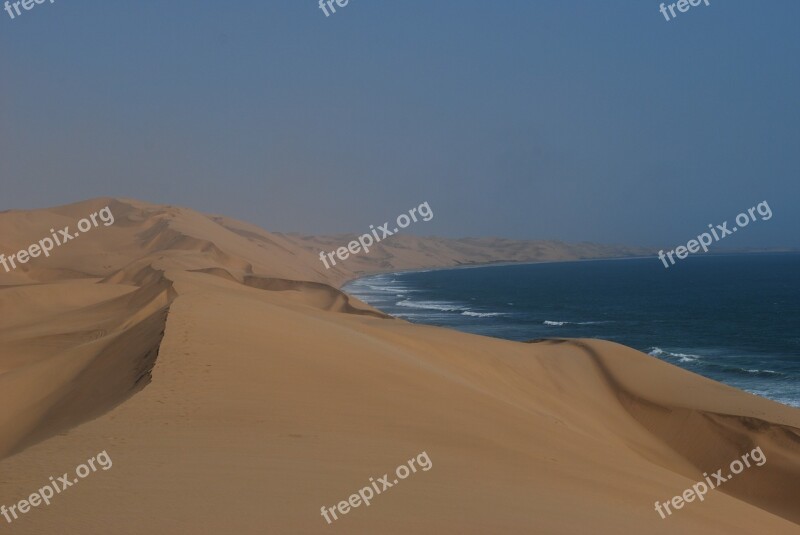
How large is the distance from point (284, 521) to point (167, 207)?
→ 3306 inches

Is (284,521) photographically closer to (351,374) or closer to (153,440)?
(153,440)

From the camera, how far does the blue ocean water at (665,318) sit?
3422 cm

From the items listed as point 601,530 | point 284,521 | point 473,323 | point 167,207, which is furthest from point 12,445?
point 167,207

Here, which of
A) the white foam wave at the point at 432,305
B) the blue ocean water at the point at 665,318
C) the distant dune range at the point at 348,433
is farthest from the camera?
the white foam wave at the point at 432,305

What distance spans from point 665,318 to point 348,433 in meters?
51.8

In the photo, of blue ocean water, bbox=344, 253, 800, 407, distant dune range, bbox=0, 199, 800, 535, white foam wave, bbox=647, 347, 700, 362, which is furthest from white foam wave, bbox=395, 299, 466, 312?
distant dune range, bbox=0, 199, 800, 535

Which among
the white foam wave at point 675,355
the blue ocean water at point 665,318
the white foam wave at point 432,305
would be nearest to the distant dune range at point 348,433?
the blue ocean water at point 665,318

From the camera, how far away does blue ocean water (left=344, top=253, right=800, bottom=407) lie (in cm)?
3422

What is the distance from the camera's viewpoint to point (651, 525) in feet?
23.3

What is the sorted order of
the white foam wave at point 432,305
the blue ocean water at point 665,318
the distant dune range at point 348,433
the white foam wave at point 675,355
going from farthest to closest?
the white foam wave at point 432,305 < the white foam wave at point 675,355 < the blue ocean water at point 665,318 < the distant dune range at point 348,433

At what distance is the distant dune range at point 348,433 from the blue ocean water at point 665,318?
10548mm

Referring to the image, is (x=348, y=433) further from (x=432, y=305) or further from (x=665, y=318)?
(x=432, y=305)

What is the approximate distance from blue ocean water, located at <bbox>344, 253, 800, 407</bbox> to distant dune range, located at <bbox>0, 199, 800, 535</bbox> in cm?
1055

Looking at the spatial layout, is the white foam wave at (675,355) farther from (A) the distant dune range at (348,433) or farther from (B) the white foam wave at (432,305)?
(B) the white foam wave at (432,305)
